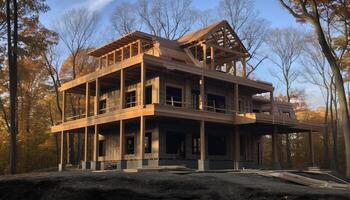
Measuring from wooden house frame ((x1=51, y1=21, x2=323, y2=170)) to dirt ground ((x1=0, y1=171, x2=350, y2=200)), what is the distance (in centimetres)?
1623

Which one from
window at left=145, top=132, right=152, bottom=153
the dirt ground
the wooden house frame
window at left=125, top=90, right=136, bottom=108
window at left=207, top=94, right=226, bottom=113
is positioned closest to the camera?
the dirt ground

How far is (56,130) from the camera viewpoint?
3253 centimetres

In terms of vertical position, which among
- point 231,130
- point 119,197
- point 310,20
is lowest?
point 119,197

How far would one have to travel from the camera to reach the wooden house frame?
84.0ft

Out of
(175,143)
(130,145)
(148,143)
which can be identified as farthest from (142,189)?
(130,145)

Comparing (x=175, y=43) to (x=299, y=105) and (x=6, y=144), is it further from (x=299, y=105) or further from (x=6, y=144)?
(x=299, y=105)

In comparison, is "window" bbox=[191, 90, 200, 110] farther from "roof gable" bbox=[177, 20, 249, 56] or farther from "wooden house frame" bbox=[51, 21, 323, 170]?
"roof gable" bbox=[177, 20, 249, 56]

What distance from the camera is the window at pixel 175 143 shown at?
2739 centimetres

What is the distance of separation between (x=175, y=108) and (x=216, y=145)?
758 cm

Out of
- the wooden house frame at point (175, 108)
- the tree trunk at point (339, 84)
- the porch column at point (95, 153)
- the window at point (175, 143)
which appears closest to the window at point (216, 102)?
the wooden house frame at point (175, 108)

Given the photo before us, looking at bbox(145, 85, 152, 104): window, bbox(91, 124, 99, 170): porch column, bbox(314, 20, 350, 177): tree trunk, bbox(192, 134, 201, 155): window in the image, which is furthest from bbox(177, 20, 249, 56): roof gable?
bbox(314, 20, 350, 177): tree trunk

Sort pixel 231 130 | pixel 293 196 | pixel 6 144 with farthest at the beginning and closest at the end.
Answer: pixel 6 144, pixel 231 130, pixel 293 196

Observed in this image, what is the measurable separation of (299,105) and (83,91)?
30.6 m

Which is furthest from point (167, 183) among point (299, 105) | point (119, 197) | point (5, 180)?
point (299, 105)
